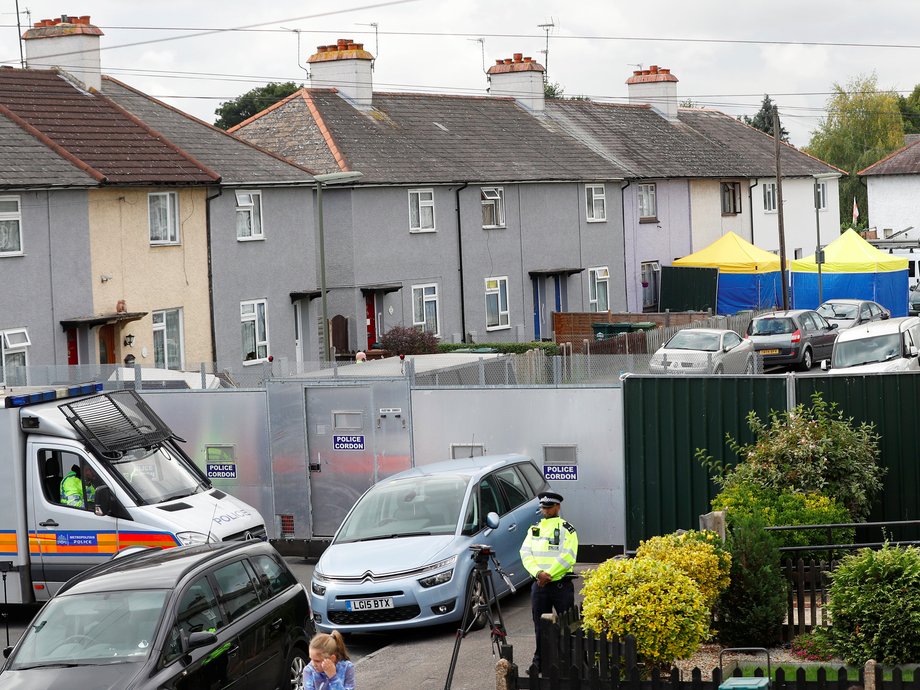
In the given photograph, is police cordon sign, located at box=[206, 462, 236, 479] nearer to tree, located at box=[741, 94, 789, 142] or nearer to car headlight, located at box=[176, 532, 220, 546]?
car headlight, located at box=[176, 532, 220, 546]

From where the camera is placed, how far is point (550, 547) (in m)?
11.6

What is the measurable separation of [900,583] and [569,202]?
3500cm

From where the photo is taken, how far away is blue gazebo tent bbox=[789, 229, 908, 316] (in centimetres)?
4666

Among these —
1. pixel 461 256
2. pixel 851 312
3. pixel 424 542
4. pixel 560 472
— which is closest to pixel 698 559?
pixel 424 542

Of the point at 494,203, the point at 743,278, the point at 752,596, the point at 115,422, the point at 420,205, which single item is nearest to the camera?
the point at 752,596

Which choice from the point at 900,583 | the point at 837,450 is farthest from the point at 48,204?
the point at 900,583

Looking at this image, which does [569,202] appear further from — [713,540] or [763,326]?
[713,540]

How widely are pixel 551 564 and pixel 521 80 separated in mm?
39523

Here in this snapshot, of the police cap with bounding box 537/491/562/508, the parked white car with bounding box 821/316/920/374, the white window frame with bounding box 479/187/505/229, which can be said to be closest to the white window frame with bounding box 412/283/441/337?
the white window frame with bounding box 479/187/505/229

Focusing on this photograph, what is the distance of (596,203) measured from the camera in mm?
46125

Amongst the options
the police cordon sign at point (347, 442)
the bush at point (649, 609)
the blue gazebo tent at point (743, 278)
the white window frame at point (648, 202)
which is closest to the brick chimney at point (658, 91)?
the white window frame at point (648, 202)

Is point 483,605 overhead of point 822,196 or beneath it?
beneath

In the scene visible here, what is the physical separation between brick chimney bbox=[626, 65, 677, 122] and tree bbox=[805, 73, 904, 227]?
1472 inches

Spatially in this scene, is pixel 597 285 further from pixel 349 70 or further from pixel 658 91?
pixel 658 91
